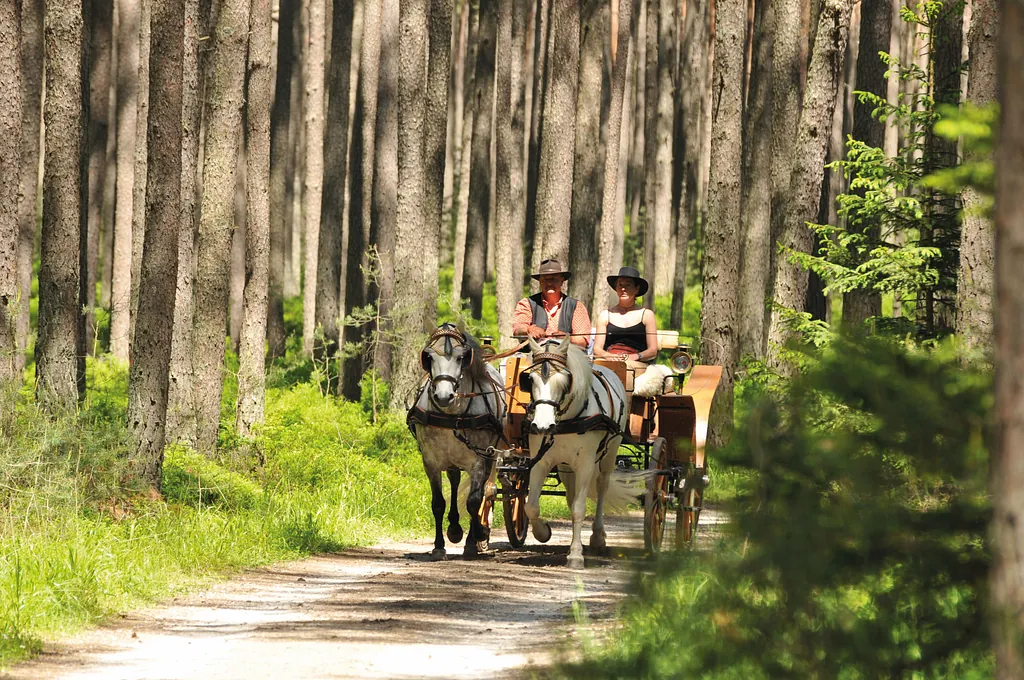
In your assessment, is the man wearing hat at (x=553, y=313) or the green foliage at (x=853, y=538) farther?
the man wearing hat at (x=553, y=313)

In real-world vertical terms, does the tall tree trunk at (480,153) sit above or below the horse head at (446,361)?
above

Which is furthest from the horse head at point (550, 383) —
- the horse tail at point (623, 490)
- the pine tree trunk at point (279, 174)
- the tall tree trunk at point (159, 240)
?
the pine tree trunk at point (279, 174)

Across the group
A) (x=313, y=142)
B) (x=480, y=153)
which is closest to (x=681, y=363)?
(x=313, y=142)

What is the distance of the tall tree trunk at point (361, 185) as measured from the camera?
24.8 metres

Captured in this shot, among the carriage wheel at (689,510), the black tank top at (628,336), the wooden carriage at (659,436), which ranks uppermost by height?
the black tank top at (628,336)

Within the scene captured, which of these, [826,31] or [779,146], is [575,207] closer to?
[779,146]

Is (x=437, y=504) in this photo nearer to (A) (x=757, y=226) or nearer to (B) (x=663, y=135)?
(A) (x=757, y=226)

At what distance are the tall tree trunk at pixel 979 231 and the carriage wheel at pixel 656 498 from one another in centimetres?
298

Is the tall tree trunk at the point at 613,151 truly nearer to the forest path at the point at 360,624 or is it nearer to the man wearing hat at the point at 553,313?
the man wearing hat at the point at 553,313

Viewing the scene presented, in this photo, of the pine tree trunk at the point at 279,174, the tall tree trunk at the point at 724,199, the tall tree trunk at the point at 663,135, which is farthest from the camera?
the tall tree trunk at the point at 663,135

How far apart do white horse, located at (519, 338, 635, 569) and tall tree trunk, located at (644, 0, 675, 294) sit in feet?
86.9

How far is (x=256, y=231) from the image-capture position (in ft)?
61.7

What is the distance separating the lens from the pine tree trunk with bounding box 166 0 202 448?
1677 centimetres

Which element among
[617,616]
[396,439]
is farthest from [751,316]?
[617,616]
